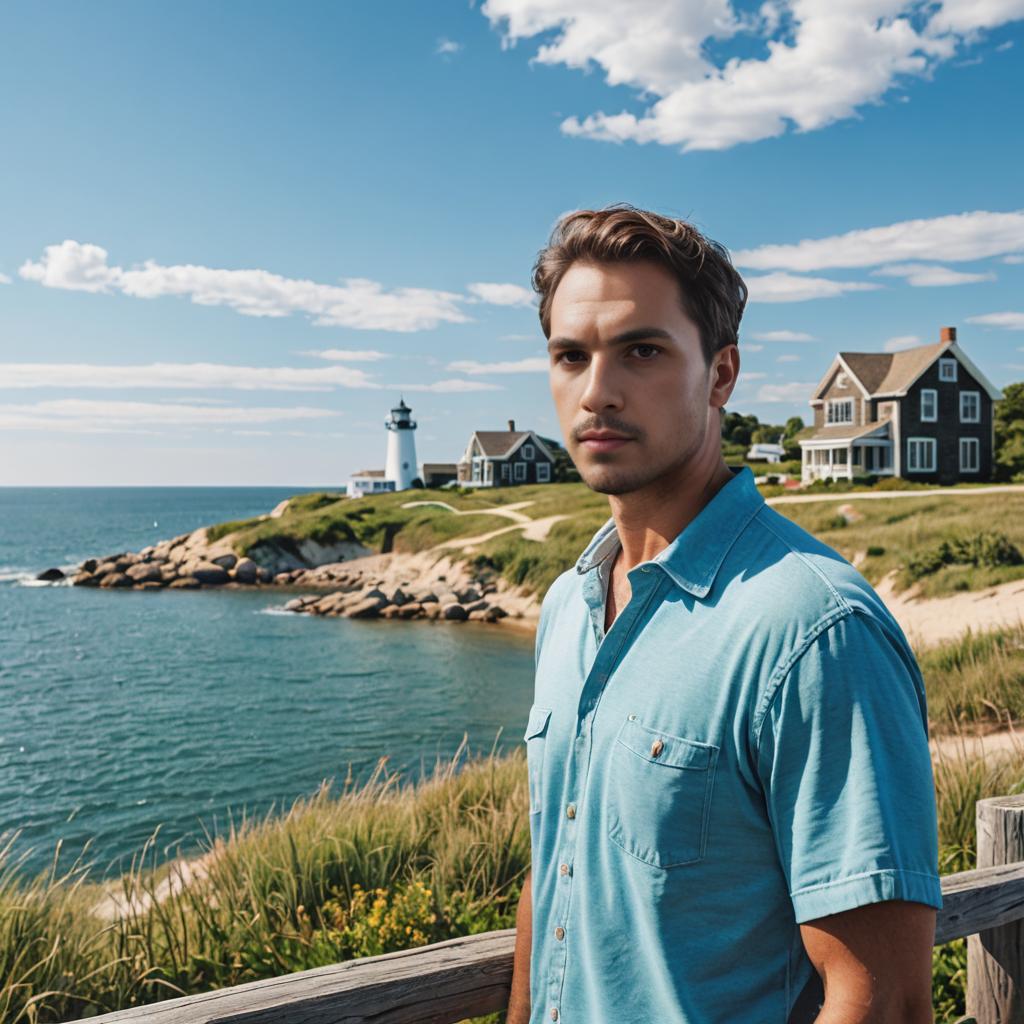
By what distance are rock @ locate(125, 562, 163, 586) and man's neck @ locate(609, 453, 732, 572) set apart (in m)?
53.0

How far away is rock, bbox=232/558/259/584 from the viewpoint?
49594mm

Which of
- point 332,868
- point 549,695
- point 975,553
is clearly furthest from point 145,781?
point 975,553

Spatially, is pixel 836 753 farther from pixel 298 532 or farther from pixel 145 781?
pixel 298 532

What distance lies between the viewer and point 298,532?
5222 centimetres

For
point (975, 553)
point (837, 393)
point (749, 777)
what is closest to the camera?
point (749, 777)

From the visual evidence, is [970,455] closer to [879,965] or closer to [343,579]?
[343,579]

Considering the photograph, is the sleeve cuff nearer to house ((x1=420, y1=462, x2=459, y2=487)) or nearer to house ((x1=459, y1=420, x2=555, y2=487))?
house ((x1=459, y1=420, x2=555, y2=487))

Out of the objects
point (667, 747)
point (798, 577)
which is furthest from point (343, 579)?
point (798, 577)

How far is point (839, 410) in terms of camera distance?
159ft

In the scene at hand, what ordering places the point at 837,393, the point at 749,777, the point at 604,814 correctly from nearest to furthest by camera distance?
the point at 749,777, the point at 604,814, the point at 837,393

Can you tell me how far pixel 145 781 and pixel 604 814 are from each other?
58.2 feet

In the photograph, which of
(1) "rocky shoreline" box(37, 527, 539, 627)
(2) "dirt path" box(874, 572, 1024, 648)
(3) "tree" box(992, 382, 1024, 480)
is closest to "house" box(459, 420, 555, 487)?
(1) "rocky shoreline" box(37, 527, 539, 627)

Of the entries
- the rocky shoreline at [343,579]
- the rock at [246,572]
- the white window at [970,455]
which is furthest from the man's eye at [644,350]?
the white window at [970,455]

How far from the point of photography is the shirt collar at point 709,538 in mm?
1982
